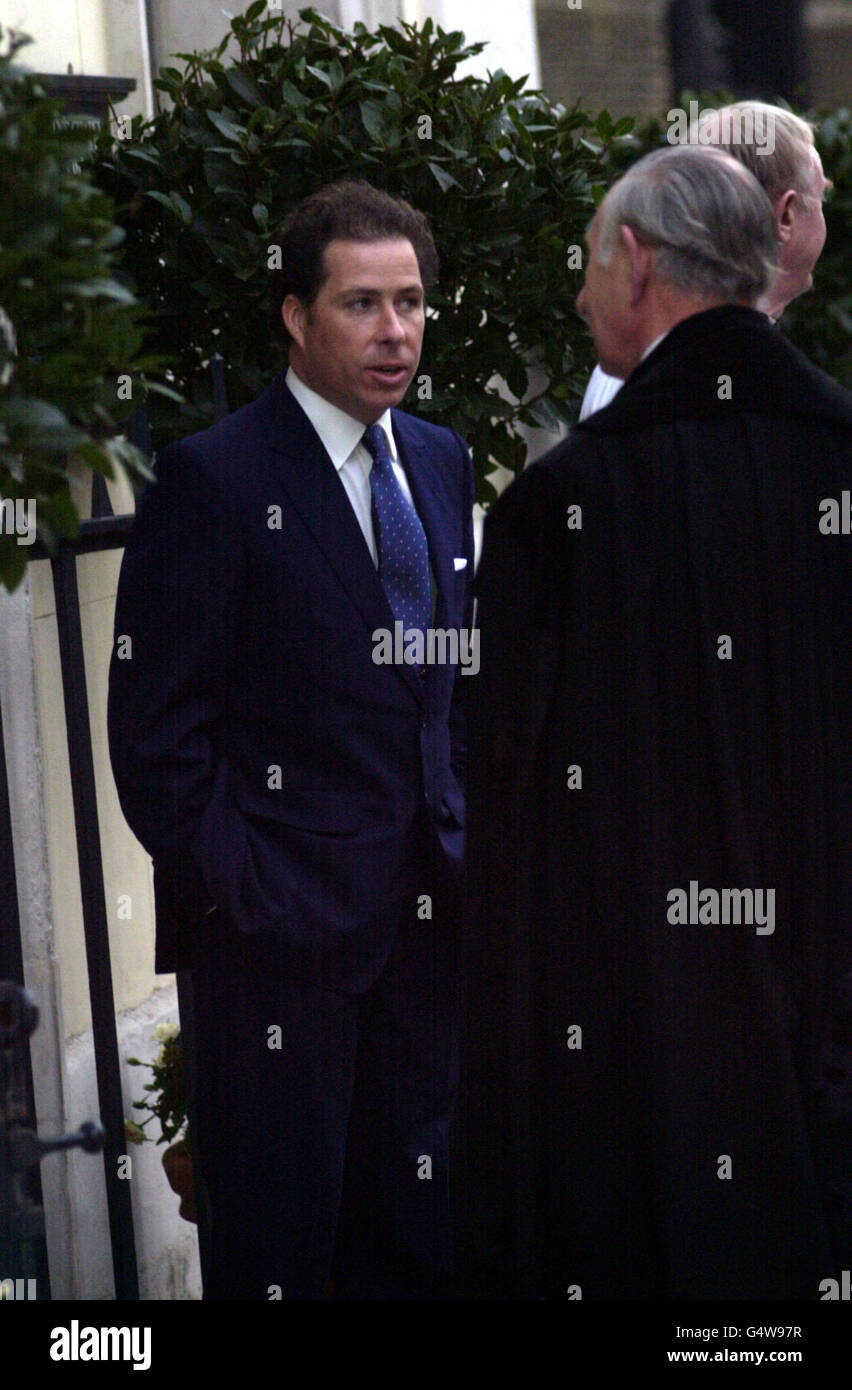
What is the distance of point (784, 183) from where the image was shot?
350cm

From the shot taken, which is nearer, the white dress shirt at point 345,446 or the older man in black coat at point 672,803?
the older man in black coat at point 672,803

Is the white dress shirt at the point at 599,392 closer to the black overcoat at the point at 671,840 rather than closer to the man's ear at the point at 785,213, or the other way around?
the man's ear at the point at 785,213

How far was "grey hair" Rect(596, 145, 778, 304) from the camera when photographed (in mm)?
2604

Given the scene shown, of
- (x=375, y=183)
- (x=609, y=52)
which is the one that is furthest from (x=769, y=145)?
(x=609, y=52)

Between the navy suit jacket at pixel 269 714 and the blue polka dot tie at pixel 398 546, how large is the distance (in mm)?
46

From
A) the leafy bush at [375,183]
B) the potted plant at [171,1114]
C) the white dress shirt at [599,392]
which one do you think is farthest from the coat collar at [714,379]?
the potted plant at [171,1114]

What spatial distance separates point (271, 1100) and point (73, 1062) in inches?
34.9

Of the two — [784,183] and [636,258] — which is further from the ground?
[784,183]

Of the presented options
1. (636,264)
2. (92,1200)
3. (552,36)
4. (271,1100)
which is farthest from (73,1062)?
(552,36)

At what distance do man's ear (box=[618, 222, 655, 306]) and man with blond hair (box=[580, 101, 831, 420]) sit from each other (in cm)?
77

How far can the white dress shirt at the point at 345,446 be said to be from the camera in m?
3.27

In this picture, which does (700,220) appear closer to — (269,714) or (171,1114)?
(269,714)

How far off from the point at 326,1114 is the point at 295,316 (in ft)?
4.38
